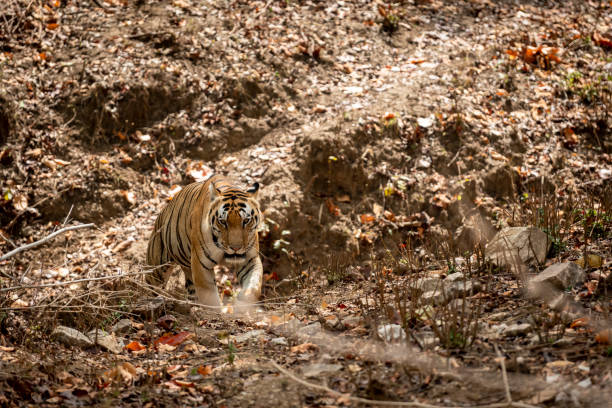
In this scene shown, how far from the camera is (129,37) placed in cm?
911

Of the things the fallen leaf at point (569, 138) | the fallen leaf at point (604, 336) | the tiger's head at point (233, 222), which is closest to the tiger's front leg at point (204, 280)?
the tiger's head at point (233, 222)

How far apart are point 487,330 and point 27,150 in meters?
7.11

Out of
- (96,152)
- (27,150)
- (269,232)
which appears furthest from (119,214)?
(269,232)

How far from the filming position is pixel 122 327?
429 centimetres

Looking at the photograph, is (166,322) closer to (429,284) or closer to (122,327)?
(122,327)

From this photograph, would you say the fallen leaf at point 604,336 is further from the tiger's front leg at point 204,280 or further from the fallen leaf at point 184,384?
the tiger's front leg at point 204,280

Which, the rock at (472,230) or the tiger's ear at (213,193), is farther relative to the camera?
the rock at (472,230)

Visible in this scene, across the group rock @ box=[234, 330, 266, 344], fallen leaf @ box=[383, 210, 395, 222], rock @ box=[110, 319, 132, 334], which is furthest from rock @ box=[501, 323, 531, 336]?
fallen leaf @ box=[383, 210, 395, 222]

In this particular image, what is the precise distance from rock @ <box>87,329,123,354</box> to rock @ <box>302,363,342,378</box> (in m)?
1.47

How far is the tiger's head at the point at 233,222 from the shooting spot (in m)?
5.16

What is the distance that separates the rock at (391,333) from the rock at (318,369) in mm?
321

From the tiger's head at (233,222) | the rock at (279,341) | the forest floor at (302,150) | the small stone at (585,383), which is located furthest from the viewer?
the tiger's head at (233,222)

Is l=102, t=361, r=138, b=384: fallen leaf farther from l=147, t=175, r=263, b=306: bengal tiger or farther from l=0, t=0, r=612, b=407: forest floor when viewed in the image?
l=147, t=175, r=263, b=306: bengal tiger

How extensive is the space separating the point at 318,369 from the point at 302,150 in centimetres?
498
